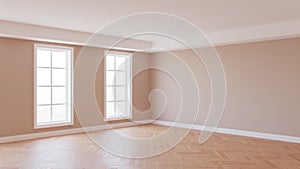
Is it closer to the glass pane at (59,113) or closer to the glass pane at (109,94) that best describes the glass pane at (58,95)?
the glass pane at (59,113)

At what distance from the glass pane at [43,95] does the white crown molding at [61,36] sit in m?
1.07

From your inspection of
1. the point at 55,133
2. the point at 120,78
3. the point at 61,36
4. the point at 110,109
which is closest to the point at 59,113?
the point at 55,133

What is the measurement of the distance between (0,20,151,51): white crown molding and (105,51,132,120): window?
41 cm

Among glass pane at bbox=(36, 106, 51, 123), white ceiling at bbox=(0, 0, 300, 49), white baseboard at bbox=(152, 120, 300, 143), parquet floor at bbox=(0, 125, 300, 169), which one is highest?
white ceiling at bbox=(0, 0, 300, 49)

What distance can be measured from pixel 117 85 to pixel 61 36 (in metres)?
2.25

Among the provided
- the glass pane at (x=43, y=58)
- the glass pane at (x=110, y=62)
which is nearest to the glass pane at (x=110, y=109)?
the glass pane at (x=110, y=62)

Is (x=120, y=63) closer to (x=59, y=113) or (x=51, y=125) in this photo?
(x=59, y=113)

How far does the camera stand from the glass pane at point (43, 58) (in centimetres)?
630

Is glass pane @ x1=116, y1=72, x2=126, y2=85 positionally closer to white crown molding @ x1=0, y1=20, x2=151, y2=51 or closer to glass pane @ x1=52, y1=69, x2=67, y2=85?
white crown molding @ x1=0, y1=20, x2=151, y2=51

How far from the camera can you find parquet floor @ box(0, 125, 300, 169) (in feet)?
13.2

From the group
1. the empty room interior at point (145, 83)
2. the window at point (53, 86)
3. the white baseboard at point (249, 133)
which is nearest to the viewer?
the empty room interior at point (145, 83)

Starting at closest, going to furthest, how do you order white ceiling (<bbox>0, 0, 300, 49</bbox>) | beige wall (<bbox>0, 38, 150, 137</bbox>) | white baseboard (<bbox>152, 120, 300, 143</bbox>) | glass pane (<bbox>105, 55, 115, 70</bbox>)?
white ceiling (<bbox>0, 0, 300, 49</bbox>)
beige wall (<bbox>0, 38, 150, 137</bbox>)
white baseboard (<bbox>152, 120, 300, 143</bbox>)
glass pane (<bbox>105, 55, 115, 70</bbox>)

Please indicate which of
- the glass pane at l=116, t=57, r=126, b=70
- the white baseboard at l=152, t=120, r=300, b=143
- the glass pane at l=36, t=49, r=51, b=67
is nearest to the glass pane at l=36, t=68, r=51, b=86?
the glass pane at l=36, t=49, r=51, b=67

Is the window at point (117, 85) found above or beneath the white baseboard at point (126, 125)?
above
